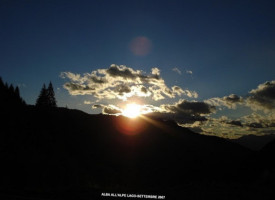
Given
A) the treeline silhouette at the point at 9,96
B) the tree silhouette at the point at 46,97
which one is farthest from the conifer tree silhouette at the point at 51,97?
the treeline silhouette at the point at 9,96

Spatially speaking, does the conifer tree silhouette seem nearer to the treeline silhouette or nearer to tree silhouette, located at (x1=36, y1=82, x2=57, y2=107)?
tree silhouette, located at (x1=36, y1=82, x2=57, y2=107)

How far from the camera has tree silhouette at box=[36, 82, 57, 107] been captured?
8525cm

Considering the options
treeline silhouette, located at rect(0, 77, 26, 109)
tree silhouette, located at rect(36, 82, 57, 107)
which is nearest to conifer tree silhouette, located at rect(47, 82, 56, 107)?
tree silhouette, located at rect(36, 82, 57, 107)

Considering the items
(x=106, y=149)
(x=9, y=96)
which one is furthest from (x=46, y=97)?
(x=106, y=149)

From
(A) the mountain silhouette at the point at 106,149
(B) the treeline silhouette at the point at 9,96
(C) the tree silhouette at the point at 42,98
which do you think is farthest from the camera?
(C) the tree silhouette at the point at 42,98

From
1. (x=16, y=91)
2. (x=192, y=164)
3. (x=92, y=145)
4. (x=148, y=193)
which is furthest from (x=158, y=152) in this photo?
(x=148, y=193)

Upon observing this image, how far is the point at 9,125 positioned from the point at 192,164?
56.0m

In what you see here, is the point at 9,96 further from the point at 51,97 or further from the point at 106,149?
the point at 106,149

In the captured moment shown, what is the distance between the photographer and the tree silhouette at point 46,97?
8525cm

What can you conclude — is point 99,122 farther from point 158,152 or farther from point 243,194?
point 243,194

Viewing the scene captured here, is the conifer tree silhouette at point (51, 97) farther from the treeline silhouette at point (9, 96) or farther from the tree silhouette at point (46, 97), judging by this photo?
the treeline silhouette at point (9, 96)

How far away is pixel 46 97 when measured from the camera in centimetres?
8556

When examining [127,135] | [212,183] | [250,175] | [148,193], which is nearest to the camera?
[148,193]

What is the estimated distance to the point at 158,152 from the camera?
8950 centimetres
